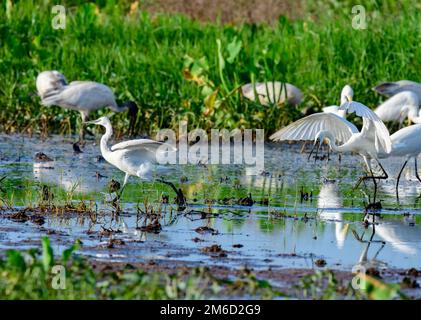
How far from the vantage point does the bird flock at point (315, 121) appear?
9.84 meters

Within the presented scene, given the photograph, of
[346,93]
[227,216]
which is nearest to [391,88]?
[346,93]

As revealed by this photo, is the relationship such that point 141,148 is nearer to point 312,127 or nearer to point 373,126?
point 312,127

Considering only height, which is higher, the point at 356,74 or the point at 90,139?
the point at 356,74

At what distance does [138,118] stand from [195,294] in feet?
27.8

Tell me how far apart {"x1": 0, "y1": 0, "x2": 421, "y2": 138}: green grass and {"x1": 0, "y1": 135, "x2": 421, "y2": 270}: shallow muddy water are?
1772 millimetres

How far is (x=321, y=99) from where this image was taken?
47.6 feet

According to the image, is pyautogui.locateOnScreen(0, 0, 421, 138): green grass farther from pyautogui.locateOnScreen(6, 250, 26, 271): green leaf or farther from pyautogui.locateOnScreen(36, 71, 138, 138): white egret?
pyautogui.locateOnScreen(6, 250, 26, 271): green leaf

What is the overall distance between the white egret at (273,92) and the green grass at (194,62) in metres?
0.13

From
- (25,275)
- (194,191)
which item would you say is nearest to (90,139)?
(194,191)

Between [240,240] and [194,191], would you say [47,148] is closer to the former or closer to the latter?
[194,191]

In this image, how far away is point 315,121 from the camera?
10.9m

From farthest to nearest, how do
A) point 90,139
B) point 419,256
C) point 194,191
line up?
point 90,139 < point 194,191 < point 419,256

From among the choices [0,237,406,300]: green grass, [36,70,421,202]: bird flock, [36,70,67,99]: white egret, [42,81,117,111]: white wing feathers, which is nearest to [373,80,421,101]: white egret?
[36,70,421,202]: bird flock

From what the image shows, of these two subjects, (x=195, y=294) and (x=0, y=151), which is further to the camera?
(x=0, y=151)
